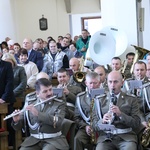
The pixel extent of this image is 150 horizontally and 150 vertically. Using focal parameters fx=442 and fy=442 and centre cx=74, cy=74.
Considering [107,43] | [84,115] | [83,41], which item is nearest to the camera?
[84,115]

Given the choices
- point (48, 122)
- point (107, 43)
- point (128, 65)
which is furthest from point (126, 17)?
point (48, 122)

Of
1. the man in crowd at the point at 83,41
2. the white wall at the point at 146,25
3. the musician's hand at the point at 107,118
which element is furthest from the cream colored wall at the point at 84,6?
the musician's hand at the point at 107,118

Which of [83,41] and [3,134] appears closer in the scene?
[3,134]

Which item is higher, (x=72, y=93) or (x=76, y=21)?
(x=76, y=21)

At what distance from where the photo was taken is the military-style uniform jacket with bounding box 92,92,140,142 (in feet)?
16.8

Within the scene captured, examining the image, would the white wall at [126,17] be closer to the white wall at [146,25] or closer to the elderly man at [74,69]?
the white wall at [146,25]

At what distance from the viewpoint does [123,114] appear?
5047 millimetres

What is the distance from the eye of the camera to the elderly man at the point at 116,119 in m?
5.09

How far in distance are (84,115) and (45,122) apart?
0.82 metres

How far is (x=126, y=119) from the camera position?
16.6ft

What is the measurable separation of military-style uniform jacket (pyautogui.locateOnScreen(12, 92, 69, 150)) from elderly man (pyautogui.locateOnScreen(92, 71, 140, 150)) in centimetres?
45

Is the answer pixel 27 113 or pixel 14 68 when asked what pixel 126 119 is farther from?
pixel 14 68

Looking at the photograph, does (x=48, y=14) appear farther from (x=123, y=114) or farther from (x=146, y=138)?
(x=123, y=114)

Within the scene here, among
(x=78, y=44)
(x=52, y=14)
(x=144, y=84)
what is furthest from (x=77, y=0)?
(x=144, y=84)
